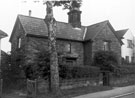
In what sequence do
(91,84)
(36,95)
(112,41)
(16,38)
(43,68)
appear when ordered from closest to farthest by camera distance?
(36,95) < (43,68) < (91,84) < (16,38) < (112,41)

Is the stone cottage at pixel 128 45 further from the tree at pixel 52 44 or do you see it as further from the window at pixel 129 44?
the tree at pixel 52 44

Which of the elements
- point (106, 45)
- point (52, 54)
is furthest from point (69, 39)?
point (52, 54)

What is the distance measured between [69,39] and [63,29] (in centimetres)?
213

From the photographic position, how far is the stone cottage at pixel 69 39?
2759 centimetres

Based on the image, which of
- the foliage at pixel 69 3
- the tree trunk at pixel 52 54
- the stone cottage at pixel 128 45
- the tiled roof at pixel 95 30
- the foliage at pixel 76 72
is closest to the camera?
the tree trunk at pixel 52 54

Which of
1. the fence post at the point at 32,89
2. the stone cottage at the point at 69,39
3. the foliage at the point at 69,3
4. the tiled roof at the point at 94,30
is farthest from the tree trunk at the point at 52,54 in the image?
the tiled roof at the point at 94,30

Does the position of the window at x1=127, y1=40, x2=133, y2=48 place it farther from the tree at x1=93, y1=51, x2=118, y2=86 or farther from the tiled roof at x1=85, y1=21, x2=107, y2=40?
the tree at x1=93, y1=51, x2=118, y2=86

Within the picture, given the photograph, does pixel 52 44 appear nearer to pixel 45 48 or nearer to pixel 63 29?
pixel 45 48

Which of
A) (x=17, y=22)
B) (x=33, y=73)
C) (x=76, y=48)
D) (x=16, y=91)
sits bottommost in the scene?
(x=16, y=91)

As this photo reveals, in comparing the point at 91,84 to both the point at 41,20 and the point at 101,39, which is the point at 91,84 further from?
the point at 41,20

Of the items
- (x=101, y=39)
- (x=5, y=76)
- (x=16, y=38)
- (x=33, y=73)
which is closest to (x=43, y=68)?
(x=33, y=73)

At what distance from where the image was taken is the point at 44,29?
97.1 ft

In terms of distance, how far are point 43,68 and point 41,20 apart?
11953 millimetres

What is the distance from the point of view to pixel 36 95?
18.5m
